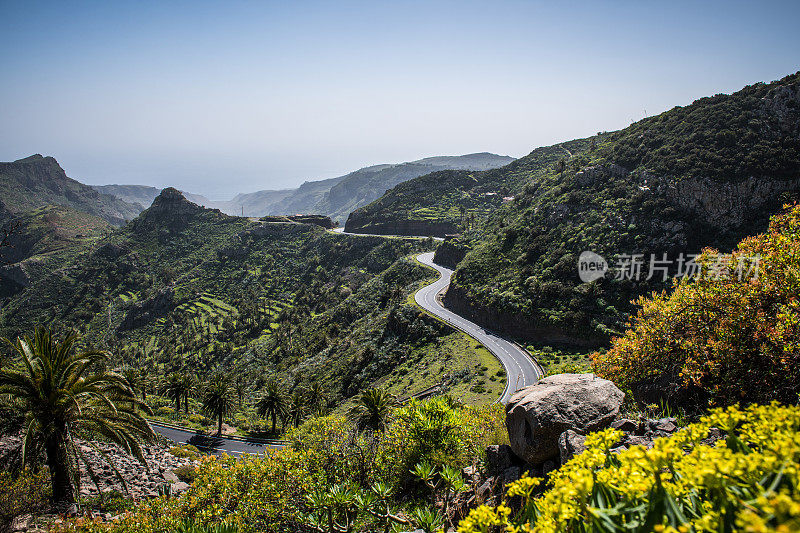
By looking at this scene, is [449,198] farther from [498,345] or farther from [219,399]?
[219,399]

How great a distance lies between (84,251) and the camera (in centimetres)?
17938

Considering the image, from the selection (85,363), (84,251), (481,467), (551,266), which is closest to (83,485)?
(85,363)

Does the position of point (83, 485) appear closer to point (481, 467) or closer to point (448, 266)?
point (481, 467)

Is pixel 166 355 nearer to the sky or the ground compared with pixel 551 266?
nearer to the ground

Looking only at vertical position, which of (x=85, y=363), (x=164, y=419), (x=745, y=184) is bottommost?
(x=164, y=419)

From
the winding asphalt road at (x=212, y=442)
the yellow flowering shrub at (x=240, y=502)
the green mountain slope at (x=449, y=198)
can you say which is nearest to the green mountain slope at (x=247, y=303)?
the green mountain slope at (x=449, y=198)

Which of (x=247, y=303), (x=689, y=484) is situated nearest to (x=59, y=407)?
(x=689, y=484)

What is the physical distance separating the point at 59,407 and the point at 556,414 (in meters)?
15.8

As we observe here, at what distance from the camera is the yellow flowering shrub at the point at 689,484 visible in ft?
11.2

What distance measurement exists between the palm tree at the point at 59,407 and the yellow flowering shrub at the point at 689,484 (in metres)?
14.1

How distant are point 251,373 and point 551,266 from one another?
68.0 metres

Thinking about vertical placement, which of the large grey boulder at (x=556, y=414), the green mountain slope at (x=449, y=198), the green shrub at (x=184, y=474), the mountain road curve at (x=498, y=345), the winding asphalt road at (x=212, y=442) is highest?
the green mountain slope at (x=449, y=198)

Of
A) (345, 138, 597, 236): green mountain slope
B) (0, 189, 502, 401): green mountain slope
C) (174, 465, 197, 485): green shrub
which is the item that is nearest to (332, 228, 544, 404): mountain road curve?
(0, 189, 502, 401): green mountain slope

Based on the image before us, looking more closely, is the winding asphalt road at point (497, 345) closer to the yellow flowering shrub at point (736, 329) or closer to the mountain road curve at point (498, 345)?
the mountain road curve at point (498, 345)
